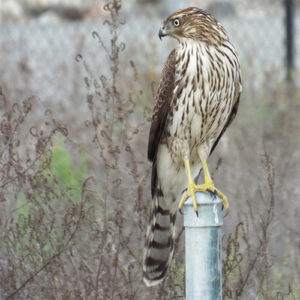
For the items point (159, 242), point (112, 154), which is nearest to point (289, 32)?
point (159, 242)

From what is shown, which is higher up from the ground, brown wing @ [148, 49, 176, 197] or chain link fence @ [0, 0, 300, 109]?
chain link fence @ [0, 0, 300, 109]

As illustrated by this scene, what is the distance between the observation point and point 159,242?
4.50m

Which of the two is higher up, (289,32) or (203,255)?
(289,32)

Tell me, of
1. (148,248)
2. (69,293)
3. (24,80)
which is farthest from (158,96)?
(24,80)

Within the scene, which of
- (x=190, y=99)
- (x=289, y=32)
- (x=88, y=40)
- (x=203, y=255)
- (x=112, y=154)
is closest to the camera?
(x=203, y=255)

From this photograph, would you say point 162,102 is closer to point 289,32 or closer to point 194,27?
point 194,27

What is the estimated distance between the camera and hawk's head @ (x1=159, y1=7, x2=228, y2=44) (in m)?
4.45

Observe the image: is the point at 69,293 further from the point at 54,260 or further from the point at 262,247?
the point at 262,247

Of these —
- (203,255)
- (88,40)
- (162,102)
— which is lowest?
(203,255)

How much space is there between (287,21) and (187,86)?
4670mm

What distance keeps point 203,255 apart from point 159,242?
1348 mm

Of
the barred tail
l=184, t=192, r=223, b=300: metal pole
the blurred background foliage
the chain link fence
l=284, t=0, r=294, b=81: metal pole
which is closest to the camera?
l=184, t=192, r=223, b=300: metal pole

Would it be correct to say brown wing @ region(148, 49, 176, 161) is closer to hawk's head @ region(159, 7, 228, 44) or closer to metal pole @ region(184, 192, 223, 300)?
hawk's head @ region(159, 7, 228, 44)

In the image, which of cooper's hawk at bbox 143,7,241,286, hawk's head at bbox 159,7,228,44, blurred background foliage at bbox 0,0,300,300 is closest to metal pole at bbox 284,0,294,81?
blurred background foliage at bbox 0,0,300,300
